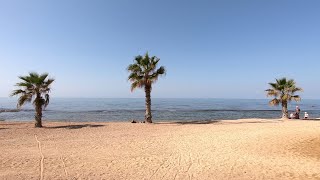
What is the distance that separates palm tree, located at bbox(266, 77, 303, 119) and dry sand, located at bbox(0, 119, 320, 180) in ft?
46.2

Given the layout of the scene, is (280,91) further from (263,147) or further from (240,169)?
(240,169)

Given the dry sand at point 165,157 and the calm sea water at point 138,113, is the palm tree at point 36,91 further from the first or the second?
the calm sea water at point 138,113

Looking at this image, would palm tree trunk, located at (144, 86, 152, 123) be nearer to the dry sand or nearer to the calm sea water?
the dry sand

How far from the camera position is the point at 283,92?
28.6 metres

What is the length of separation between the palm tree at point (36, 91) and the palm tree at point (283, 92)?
2403 cm

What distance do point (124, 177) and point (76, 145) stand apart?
589 centimetres

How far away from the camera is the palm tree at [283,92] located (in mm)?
27969

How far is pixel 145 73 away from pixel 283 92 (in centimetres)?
1651

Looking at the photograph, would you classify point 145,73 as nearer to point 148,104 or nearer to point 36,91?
point 148,104

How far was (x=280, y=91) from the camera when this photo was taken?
28.7m

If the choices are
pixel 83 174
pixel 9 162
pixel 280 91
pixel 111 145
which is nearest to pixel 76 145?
pixel 111 145

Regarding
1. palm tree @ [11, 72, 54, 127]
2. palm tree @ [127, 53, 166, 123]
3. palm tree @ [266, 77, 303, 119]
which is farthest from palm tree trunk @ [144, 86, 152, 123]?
palm tree @ [266, 77, 303, 119]

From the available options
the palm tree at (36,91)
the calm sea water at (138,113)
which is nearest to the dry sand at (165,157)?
the palm tree at (36,91)

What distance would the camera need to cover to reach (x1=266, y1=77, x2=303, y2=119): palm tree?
91.8 ft
